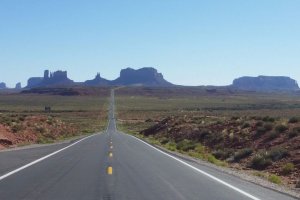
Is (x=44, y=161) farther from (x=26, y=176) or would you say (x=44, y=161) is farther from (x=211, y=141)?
(x=211, y=141)

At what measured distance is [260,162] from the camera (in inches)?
847

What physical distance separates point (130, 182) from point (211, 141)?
20.6 meters

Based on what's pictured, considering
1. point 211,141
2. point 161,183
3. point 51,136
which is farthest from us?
point 51,136

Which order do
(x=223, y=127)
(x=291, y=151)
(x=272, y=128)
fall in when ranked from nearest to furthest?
(x=291, y=151) → (x=272, y=128) → (x=223, y=127)

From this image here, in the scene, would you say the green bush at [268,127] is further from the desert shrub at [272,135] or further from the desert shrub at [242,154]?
the desert shrub at [242,154]

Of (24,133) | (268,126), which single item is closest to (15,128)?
(24,133)

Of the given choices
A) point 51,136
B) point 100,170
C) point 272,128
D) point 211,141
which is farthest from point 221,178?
point 51,136

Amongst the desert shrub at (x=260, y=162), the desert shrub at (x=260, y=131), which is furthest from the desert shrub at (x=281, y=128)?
the desert shrub at (x=260, y=162)

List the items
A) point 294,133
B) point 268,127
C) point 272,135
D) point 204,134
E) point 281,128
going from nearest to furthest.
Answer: point 294,133 < point 272,135 < point 281,128 < point 268,127 < point 204,134

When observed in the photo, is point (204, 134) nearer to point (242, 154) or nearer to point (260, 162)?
point (242, 154)

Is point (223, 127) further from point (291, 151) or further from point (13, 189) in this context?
point (13, 189)

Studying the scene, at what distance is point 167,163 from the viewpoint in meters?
20.4

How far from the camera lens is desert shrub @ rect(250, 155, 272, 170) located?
21.2 meters

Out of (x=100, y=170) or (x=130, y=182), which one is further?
(x=100, y=170)
